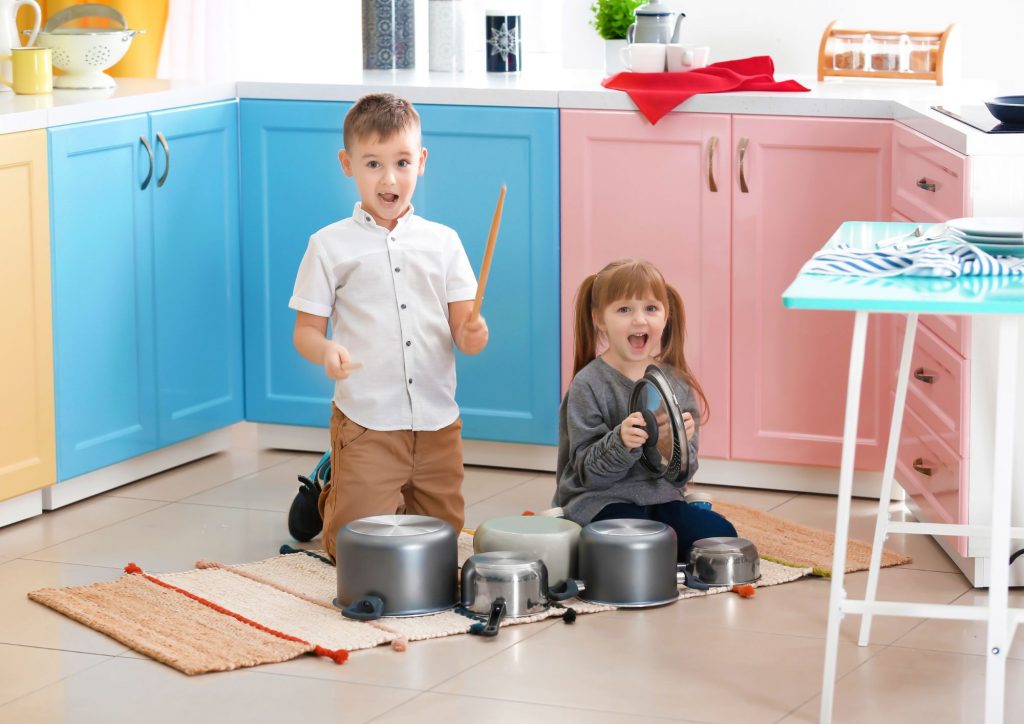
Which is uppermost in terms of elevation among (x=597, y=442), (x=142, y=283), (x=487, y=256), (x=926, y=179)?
(x=926, y=179)

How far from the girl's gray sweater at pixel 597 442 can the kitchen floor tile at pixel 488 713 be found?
2.32ft

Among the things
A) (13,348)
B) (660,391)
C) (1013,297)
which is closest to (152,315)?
(13,348)

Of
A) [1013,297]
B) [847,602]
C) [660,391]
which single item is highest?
[1013,297]

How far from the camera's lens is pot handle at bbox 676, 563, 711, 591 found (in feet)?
9.46

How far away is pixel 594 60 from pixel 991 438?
1.89 meters

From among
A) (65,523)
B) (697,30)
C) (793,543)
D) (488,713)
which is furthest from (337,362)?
(697,30)

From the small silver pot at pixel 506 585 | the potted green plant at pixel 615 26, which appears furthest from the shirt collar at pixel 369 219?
the potted green plant at pixel 615 26

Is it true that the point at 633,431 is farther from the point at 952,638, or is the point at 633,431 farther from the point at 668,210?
the point at 668,210

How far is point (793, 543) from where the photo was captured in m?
3.18

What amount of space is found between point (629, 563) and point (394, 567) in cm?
41

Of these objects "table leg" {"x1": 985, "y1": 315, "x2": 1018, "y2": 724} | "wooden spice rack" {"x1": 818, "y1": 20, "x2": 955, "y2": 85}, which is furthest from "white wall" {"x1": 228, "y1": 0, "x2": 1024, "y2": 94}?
"table leg" {"x1": 985, "y1": 315, "x2": 1018, "y2": 724}

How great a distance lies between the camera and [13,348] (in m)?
3.22

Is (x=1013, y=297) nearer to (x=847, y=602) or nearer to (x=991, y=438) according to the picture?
(x=847, y=602)

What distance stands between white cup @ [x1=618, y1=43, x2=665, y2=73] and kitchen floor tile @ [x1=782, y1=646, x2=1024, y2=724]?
5.18 feet
